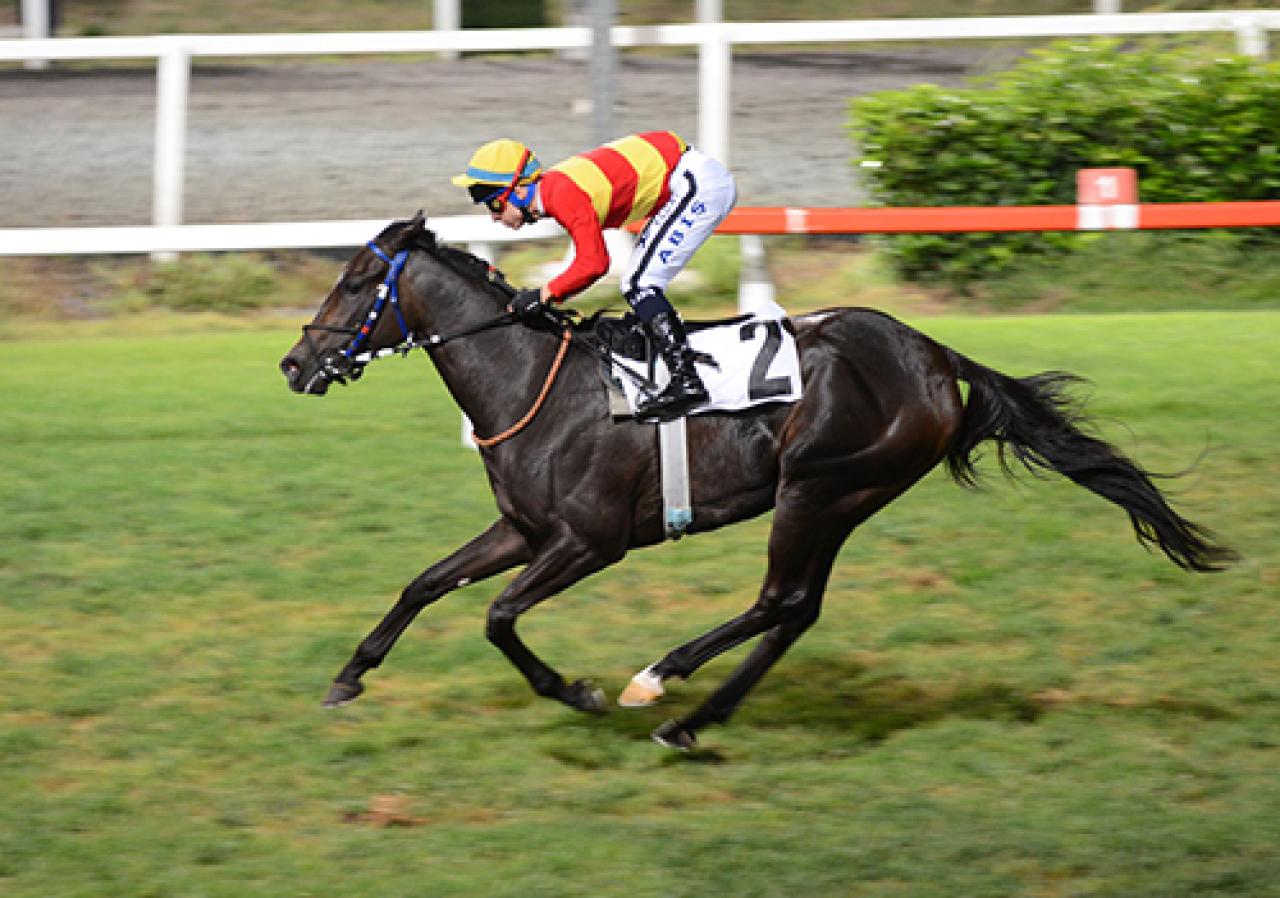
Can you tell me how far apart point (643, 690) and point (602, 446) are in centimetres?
80

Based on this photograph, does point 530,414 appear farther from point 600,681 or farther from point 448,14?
point 448,14

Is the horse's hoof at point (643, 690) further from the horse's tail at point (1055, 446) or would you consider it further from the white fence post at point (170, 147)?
the white fence post at point (170, 147)

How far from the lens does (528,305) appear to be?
576 centimetres

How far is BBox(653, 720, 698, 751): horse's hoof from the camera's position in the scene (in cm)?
553

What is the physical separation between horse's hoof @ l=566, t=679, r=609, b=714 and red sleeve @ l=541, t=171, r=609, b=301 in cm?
129

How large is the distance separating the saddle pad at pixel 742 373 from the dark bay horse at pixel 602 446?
61mm

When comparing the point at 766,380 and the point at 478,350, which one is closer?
the point at 766,380

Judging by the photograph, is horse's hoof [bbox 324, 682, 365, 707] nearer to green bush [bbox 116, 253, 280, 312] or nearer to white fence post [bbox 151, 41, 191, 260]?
green bush [bbox 116, 253, 280, 312]

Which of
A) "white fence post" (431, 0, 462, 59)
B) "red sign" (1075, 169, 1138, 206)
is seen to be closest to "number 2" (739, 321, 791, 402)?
"red sign" (1075, 169, 1138, 206)

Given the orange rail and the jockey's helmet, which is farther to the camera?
the orange rail

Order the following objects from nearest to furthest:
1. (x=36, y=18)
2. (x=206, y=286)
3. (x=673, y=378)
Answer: (x=673, y=378)
(x=206, y=286)
(x=36, y=18)

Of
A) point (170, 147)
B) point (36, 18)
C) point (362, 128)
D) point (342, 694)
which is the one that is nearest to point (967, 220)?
point (342, 694)

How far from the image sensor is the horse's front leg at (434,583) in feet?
18.9

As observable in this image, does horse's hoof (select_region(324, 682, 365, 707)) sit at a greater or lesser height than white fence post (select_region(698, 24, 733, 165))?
lesser
